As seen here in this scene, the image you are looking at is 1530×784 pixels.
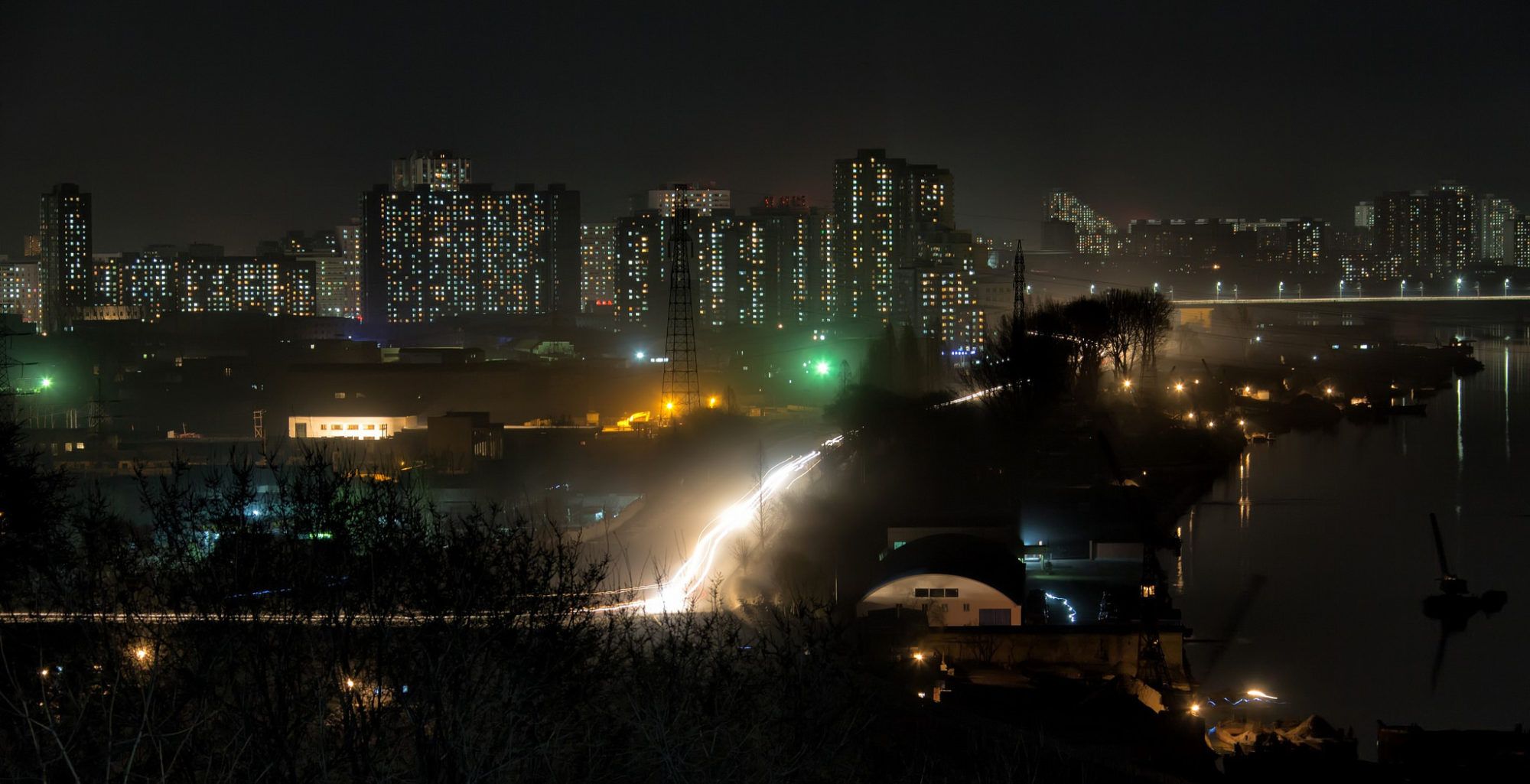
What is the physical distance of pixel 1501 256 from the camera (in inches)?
1644

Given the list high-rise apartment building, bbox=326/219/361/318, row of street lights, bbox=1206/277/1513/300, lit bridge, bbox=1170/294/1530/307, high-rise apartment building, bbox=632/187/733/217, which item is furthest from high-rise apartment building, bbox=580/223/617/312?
lit bridge, bbox=1170/294/1530/307

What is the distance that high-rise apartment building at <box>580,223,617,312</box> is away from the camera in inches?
1258

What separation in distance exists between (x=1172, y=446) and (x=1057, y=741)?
9436mm

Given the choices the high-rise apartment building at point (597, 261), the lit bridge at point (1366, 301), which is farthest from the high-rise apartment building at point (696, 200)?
the lit bridge at point (1366, 301)

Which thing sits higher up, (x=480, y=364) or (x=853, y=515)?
(x=480, y=364)

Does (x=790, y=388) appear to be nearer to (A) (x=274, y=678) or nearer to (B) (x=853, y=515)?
(B) (x=853, y=515)

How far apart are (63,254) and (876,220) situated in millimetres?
14486

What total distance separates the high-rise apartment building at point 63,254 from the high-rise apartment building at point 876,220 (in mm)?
13002

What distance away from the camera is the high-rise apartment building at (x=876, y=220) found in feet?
84.9

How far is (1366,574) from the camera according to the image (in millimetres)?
7402

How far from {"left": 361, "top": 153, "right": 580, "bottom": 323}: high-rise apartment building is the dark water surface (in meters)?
16.8

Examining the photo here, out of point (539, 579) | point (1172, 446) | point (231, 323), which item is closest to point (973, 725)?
point (539, 579)

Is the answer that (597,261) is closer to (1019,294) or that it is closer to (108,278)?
(108,278)

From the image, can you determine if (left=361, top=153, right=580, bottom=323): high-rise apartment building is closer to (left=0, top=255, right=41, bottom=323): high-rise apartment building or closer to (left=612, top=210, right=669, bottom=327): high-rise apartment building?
(left=612, top=210, right=669, bottom=327): high-rise apartment building
